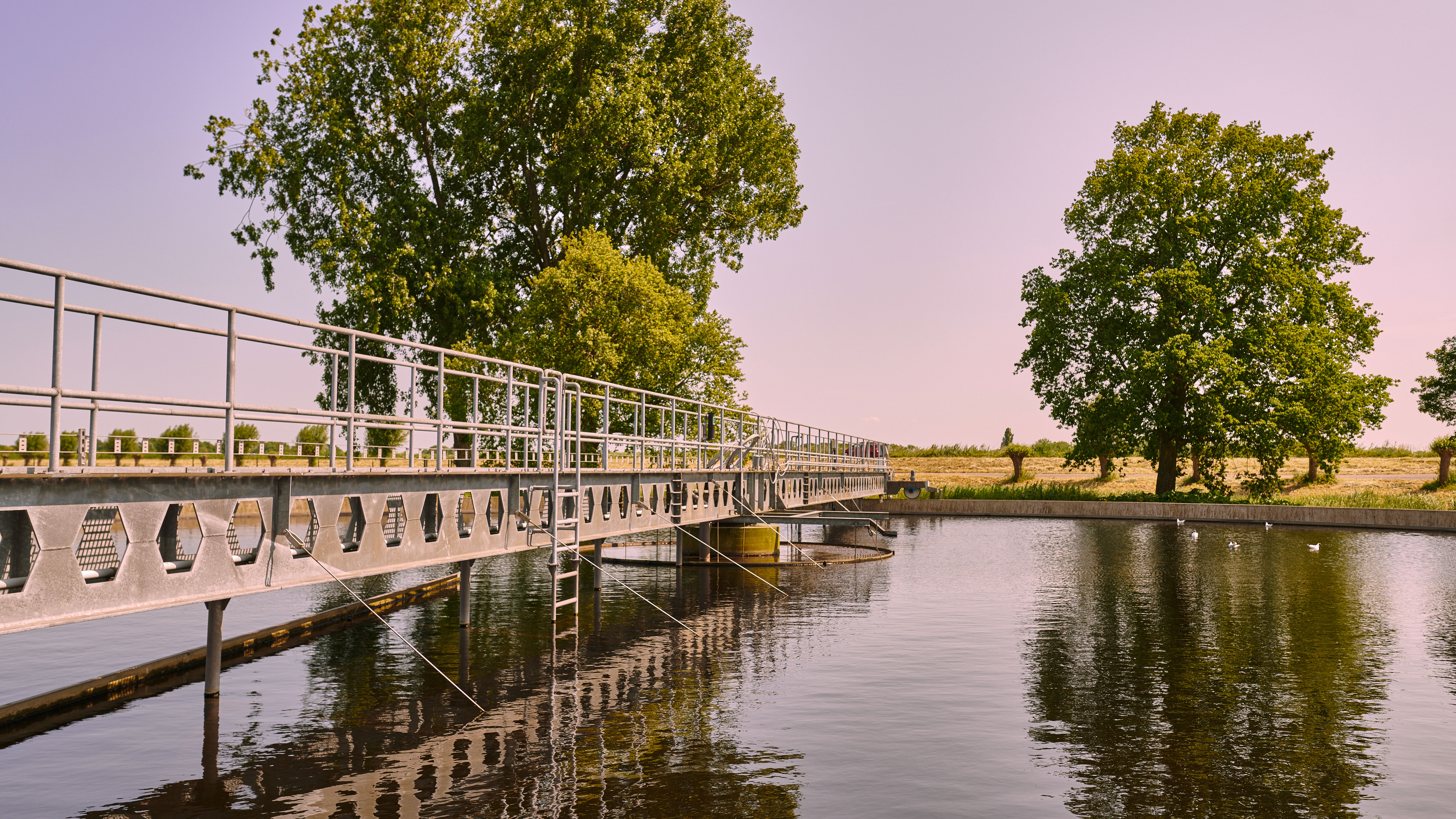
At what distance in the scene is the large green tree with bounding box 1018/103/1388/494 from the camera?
188ft

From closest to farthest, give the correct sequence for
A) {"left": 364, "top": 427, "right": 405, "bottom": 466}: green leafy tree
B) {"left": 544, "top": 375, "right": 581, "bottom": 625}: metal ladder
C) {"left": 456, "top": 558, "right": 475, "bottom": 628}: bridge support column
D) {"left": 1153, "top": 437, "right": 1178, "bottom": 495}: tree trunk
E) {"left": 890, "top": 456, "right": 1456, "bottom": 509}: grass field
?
{"left": 544, "top": 375, "right": 581, "bottom": 625}: metal ladder, {"left": 456, "top": 558, "right": 475, "bottom": 628}: bridge support column, {"left": 364, "top": 427, "right": 405, "bottom": 466}: green leafy tree, {"left": 1153, "top": 437, "right": 1178, "bottom": 495}: tree trunk, {"left": 890, "top": 456, "right": 1456, "bottom": 509}: grass field

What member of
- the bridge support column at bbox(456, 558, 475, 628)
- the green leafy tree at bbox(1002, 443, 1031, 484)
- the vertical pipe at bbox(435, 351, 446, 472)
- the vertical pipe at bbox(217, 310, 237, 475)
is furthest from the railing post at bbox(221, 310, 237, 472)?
the green leafy tree at bbox(1002, 443, 1031, 484)

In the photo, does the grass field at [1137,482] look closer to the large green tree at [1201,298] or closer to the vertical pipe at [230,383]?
the large green tree at [1201,298]

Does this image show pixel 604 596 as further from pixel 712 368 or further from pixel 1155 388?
pixel 1155 388

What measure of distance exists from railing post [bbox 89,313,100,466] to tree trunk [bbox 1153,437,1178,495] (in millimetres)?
59649

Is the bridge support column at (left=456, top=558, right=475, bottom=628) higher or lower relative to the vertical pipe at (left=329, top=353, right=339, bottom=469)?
lower

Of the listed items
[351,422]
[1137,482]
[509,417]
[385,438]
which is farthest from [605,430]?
[1137,482]

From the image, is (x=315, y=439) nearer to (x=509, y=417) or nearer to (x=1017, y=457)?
(x=509, y=417)

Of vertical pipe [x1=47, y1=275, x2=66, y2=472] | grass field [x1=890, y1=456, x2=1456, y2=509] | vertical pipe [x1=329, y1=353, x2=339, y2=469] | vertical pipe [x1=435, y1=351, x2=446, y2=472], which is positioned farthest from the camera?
grass field [x1=890, y1=456, x2=1456, y2=509]

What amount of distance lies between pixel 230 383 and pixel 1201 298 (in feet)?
182

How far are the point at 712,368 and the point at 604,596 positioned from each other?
754 inches

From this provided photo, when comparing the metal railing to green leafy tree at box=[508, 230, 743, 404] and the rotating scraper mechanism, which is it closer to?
green leafy tree at box=[508, 230, 743, 404]

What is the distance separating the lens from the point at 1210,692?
1625cm

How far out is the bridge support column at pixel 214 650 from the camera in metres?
14.9
